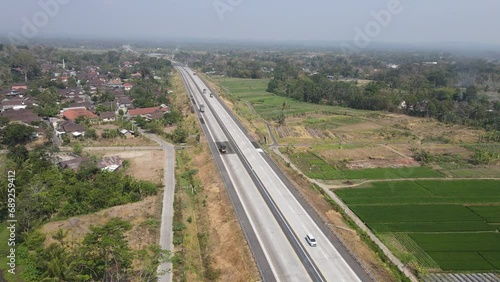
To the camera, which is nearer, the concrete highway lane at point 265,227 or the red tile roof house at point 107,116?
the concrete highway lane at point 265,227

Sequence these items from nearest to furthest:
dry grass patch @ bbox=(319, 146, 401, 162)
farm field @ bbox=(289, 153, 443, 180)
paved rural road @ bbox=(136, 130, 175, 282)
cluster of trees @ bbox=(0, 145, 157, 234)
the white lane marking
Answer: paved rural road @ bbox=(136, 130, 175, 282) < the white lane marking < cluster of trees @ bbox=(0, 145, 157, 234) < farm field @ bbox=(289, 153, 443, 180) < dry grass patch @ bbox=(319, 146, 401, 162)

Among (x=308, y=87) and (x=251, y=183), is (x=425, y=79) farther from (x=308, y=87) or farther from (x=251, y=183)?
(x=251, y=183)

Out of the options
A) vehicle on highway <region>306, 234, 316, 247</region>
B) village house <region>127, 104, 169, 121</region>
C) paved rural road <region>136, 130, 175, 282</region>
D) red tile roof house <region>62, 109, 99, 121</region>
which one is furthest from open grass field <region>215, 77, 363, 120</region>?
vehicle on highway <region>306, 234, 316, 247</region>

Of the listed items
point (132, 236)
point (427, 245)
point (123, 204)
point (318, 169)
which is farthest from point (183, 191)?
point (427, 245)

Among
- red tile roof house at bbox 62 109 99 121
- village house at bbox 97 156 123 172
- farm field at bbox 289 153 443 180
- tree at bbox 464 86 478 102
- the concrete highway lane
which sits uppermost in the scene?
tree at bbox 464 86 478 102

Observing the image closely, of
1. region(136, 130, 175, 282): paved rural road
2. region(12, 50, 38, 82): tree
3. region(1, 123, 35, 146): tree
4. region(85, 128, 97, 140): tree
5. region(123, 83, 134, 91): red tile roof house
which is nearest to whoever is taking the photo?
region(136, 130, 175, 282): paved rural road

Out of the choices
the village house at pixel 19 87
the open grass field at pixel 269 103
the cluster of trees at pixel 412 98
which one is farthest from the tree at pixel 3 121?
the cluster of trees at pixel 412 98

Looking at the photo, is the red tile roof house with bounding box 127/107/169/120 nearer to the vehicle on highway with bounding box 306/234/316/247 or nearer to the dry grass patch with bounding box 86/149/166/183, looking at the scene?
the dry grass patch with bounding box 86/149/166/183

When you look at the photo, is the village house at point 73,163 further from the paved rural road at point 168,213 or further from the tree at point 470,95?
the tree at point 470,95
